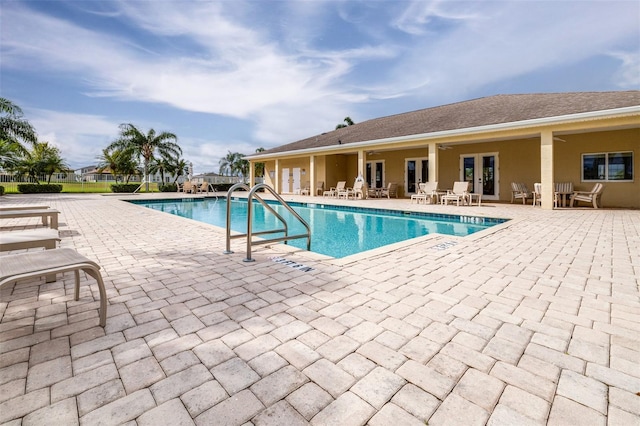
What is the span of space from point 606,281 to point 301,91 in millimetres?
16450

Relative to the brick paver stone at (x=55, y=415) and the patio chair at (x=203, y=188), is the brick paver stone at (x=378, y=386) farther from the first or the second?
the patio chair at (x=203, y=188)

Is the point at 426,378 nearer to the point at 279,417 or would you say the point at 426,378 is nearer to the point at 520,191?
the point at 279,417

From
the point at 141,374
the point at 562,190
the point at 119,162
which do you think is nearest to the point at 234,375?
the point at 141,374

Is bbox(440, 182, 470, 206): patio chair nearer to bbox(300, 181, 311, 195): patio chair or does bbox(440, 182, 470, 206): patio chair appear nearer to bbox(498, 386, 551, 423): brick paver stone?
bbox(300, 181, 311, 195): patio chair

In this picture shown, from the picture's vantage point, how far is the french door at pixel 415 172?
55.5 ft

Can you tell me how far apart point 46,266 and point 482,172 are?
1647 cm

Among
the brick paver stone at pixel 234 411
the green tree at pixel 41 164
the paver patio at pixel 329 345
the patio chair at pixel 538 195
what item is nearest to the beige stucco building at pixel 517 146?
the patio chair at pixel 538 195

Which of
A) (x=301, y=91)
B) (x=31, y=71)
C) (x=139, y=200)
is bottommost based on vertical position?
(x=139, y=200)

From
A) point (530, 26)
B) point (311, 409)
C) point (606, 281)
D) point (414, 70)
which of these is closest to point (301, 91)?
point (414, 70)

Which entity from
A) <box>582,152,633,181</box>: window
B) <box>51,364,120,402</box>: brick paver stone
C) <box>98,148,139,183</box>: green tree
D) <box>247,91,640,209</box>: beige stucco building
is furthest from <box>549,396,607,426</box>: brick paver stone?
<box>98,148,139,183</box>: green tree

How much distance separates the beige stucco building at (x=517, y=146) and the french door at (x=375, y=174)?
0.21 feet

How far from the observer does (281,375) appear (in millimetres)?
1701

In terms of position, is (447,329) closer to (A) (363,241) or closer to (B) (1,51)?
(A) (363,241)

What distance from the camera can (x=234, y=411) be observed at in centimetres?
142
